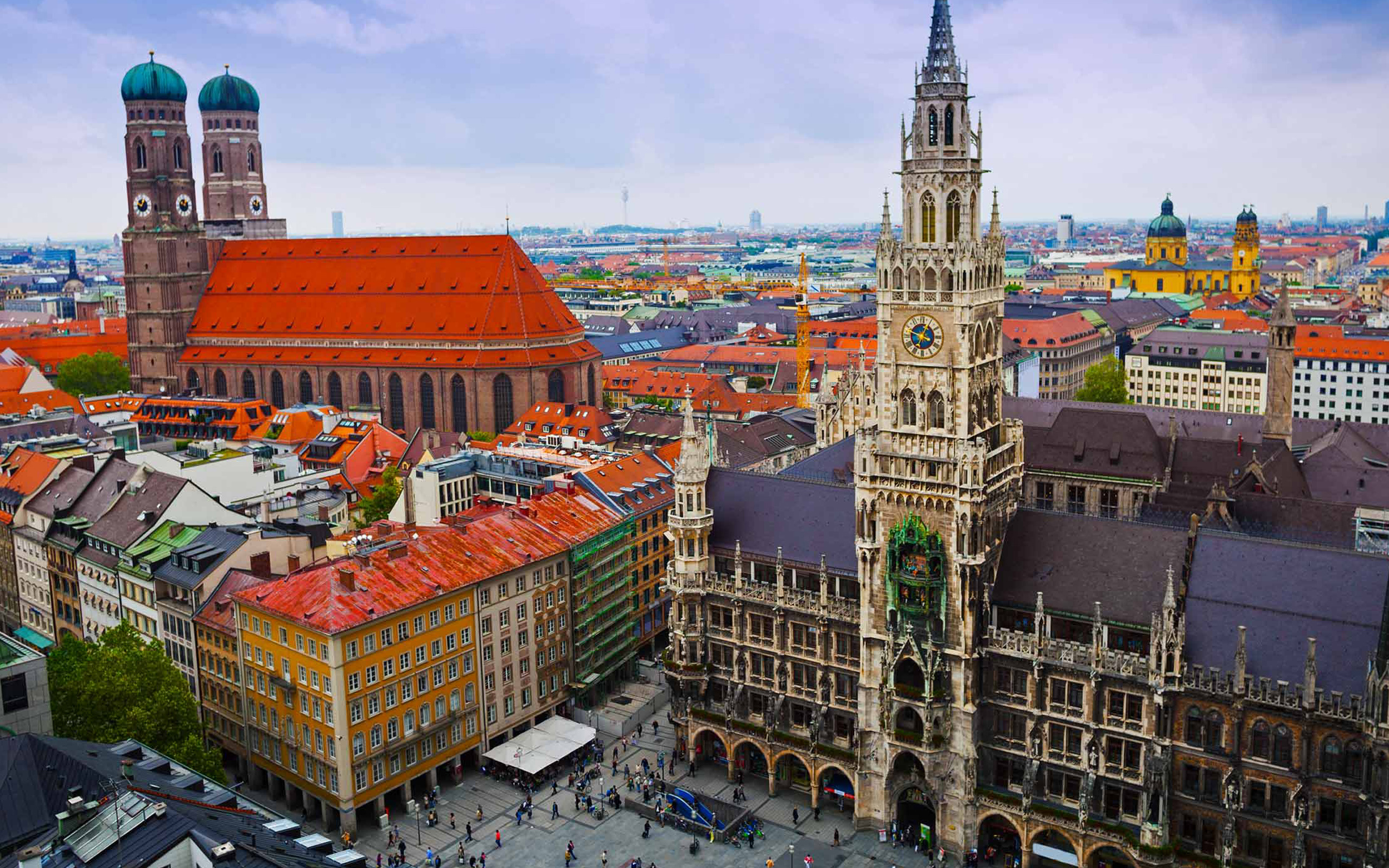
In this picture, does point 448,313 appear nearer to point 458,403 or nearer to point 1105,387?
point 458,403

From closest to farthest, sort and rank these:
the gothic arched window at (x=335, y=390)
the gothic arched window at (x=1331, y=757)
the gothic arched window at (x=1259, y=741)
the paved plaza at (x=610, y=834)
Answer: the gothic arched window at (x=1331, y=757) → the gothic arched window at (x=1259, y=741) → the paved plaza at (x=610, y=834) → the gothic arched window at (x=335, y=390)

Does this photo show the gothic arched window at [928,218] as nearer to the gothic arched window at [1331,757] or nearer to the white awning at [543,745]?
the gothic arched window at [1331,757]

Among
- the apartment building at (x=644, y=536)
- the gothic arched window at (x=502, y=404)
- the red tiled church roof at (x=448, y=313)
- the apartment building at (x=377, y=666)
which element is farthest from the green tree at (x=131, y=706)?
the red tiled church roof at (x=448, y=313)

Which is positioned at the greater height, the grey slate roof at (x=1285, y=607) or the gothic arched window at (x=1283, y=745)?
the grey slate roof at (x=1285, y=607)

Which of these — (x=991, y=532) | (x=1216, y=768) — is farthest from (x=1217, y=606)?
(x=991, y=532)

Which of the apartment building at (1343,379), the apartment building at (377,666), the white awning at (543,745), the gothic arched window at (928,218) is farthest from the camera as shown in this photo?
the apartment building at (1343,379)

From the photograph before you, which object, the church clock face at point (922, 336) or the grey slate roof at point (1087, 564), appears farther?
the church clock face at point (922, 336)
